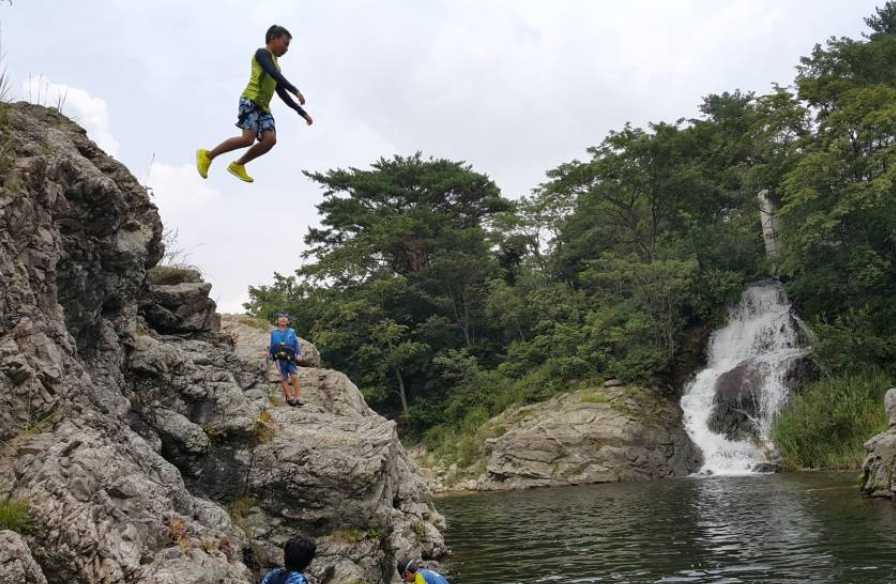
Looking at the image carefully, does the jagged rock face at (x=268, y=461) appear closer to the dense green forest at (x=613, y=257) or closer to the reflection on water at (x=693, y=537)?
the reflection on water at (x=693, y=537)

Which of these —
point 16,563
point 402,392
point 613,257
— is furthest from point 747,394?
point 16,563

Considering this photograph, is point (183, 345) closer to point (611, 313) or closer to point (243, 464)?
point (243, 464)

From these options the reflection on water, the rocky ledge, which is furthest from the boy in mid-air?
the rocky ledge

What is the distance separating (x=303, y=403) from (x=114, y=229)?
5.71 metres

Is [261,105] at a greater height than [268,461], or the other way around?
[261,105]

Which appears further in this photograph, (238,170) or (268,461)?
(268,461)

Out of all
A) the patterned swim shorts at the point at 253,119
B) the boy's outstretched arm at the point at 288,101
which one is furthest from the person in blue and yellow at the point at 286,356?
the boy's outstretched arm at the point at 288,101

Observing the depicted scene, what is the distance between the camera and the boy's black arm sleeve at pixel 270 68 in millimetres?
8438

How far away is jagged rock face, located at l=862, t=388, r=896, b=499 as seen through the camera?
18.3 m

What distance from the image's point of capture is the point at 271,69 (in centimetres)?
845

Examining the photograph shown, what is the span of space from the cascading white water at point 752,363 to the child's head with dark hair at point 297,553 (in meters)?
28.2

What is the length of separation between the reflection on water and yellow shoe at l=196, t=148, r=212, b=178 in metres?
8.30

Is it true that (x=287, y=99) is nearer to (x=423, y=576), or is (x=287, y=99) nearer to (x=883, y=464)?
(x=423, y=576)

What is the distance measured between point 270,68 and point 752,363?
3216 centimetres
